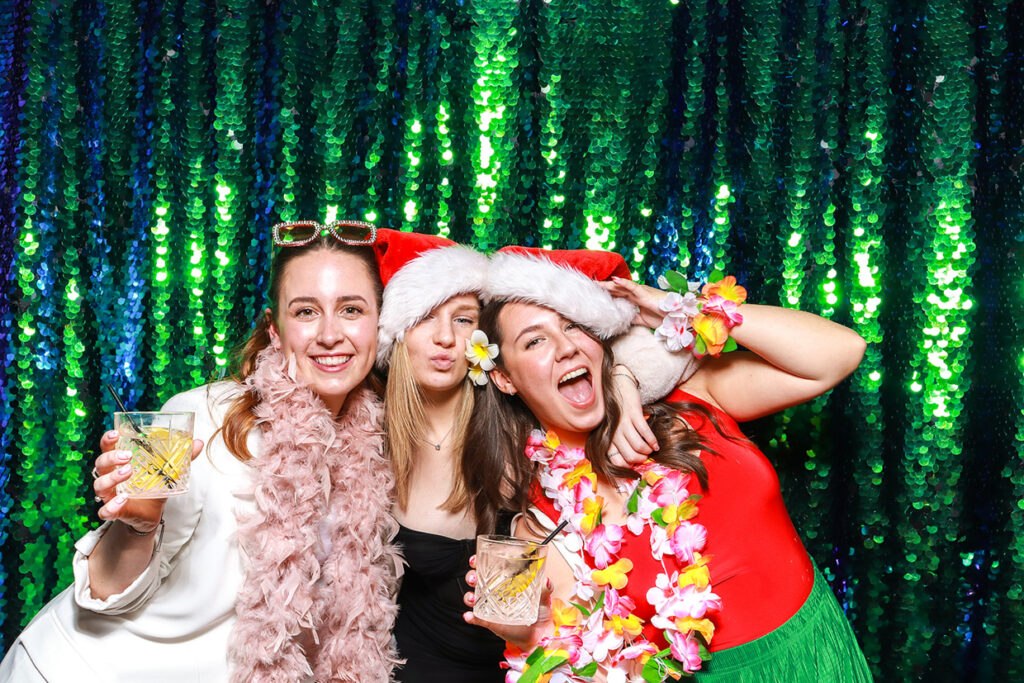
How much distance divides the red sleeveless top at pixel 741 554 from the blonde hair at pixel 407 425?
40 centimetres

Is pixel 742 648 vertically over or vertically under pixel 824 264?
under

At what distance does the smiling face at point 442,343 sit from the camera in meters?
1.73

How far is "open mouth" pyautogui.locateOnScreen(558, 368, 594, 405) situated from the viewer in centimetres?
159

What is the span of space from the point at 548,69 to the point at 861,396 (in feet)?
4.08

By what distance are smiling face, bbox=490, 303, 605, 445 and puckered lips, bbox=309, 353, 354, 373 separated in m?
0.37

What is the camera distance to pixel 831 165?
6.52 ft

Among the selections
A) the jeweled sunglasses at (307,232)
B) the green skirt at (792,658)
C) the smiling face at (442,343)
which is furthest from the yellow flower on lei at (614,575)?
the jeweled sunglasses at (307,232)

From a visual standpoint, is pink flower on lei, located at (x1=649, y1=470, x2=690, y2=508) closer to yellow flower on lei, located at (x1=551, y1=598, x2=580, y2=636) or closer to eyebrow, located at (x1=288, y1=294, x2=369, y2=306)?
yellow flower on lei, located at (x1=551, y1=598, x2=580, y2=636)

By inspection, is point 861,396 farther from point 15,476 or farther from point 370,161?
point 15,476

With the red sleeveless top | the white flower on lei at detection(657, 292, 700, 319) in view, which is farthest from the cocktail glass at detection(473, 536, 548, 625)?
the white flower on lei at detection(657, 292, 700, 319)

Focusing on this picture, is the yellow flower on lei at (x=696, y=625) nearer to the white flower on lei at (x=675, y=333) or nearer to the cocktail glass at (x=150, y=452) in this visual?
the white flower on lei at (x=675, y=333)

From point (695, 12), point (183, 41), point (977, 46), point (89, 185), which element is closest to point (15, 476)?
point (89, 185)

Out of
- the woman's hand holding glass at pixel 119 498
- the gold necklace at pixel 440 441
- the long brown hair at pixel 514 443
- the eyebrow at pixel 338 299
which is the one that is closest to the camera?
the woman's hand holding glass at pixel 119 498

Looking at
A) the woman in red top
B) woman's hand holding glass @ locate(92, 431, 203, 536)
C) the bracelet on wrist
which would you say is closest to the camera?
woman's hand holding glass @ locate(92, 431, 203, 536)
